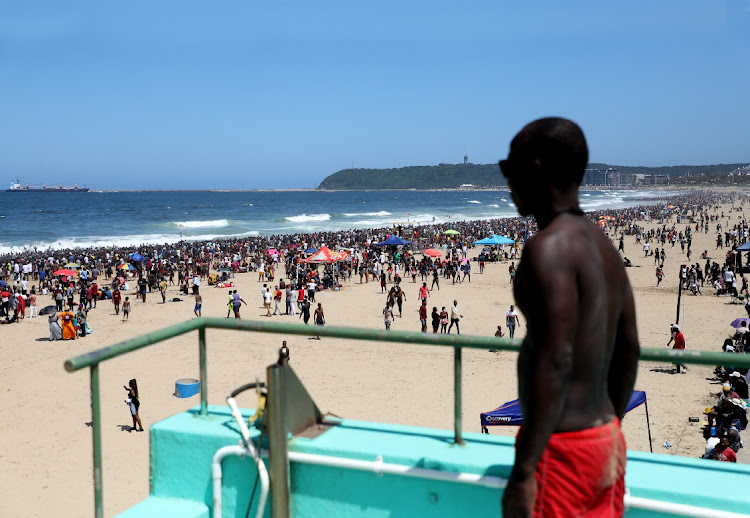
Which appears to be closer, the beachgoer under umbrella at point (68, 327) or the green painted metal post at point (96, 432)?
the green painted metal post at point (96, 432)

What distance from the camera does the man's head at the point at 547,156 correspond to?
69.5 inches

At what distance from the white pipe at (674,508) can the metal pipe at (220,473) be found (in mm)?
1388

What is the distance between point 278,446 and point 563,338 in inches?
57.1

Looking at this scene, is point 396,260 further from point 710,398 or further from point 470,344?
point 470,344

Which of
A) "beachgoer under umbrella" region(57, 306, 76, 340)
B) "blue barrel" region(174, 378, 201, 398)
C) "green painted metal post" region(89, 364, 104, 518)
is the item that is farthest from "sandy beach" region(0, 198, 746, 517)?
"green painted metal post" region(89, 364, 104, 518)

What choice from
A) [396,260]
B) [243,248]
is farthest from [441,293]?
[243,248]

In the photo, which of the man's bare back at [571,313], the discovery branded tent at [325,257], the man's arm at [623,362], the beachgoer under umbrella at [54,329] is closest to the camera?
the man's bare back at [571,313]

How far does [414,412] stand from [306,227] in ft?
219

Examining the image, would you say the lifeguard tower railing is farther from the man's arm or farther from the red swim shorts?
the red swim shorts

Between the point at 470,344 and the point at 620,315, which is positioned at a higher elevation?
the point at 620,315

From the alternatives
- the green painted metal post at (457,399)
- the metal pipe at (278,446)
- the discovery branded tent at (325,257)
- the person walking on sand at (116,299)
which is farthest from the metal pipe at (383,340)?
the discovery branded tent at (325,257)

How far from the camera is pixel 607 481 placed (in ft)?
5.92

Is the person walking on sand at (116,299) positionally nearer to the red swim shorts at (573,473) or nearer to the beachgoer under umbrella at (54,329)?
the beachgoer under umbrella at (54,329)

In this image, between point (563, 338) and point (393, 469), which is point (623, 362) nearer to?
point (563, 338)
